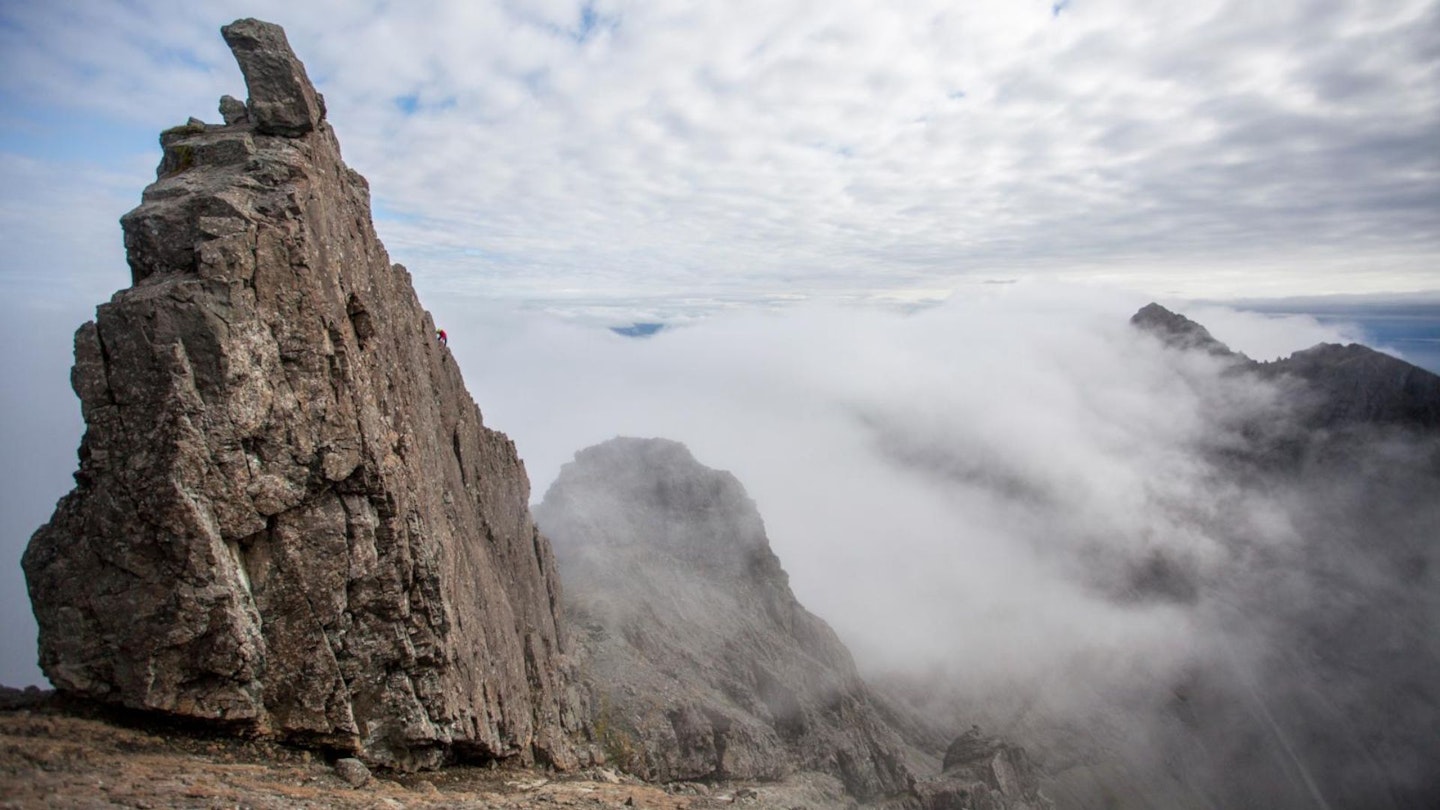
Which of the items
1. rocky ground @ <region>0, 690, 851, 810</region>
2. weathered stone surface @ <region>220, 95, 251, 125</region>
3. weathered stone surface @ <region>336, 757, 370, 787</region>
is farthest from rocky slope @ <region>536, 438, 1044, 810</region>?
weathered stone surface @ <region>220, 95, 251, 125</region>

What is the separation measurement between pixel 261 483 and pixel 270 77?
17.4 m

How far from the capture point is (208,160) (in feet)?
97.6

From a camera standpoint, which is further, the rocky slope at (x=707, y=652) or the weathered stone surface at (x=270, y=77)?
the rocky slope at (x=707, y=652)

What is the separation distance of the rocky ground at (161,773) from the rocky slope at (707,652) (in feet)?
144

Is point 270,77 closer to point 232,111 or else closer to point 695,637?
point 232,111

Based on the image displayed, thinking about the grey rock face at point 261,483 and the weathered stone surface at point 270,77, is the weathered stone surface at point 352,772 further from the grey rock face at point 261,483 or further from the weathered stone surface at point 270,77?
the weathered stone surface at point 270,77

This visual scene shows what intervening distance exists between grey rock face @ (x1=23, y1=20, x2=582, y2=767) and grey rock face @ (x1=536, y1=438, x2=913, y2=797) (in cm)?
4266

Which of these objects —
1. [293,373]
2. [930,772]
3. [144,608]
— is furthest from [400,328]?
[930,772]

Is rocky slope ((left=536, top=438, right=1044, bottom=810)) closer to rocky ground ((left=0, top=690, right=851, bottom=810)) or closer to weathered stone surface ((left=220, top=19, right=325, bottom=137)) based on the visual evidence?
rocky ground ((left=0, top=690, right=851, bottom=810))

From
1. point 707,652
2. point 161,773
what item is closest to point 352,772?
point 161,773

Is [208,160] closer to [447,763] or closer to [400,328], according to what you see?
[400,328]

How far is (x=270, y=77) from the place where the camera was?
30688 millimetres

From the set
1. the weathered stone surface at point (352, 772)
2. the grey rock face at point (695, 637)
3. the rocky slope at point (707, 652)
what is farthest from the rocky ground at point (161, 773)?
the rocky slope at point (707, 652)

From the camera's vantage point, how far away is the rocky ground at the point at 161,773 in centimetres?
2027
